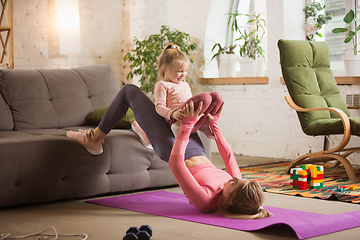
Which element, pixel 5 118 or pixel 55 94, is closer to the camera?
pixel 5 118

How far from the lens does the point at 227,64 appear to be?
5336 mm

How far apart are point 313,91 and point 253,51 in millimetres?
1395

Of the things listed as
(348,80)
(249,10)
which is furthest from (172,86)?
(249,10)

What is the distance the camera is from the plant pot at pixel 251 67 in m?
5.16

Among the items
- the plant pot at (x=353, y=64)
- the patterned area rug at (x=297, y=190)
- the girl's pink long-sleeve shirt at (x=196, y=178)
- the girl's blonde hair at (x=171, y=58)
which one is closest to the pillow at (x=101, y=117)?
the girl's blonde hair at (x=171, y=58)

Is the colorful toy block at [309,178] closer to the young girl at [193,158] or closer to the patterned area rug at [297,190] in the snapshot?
the patterned area rug at [297,190]

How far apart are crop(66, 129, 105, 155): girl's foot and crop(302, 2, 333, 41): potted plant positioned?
2.76 meters

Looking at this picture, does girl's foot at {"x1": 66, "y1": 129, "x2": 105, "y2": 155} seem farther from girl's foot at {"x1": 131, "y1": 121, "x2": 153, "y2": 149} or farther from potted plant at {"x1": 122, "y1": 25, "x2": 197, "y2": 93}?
potted plant at {"x1": 122, "y1": 25, "x2": 197, "y2": 93}

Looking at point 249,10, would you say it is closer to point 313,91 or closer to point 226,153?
point 313,91

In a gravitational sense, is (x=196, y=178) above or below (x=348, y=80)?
below

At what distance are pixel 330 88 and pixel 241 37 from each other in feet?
4.88

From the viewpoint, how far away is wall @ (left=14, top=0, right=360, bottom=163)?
191 inches

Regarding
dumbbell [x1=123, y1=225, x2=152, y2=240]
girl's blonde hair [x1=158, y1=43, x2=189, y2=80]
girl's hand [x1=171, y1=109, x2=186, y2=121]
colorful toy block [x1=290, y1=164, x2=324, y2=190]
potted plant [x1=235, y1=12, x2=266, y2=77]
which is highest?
potted plant [x1=235, y1=12, x2=266, y2=77]

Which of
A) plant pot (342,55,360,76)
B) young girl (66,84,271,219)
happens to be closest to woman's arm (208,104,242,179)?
young girl (66,84,271,219)
